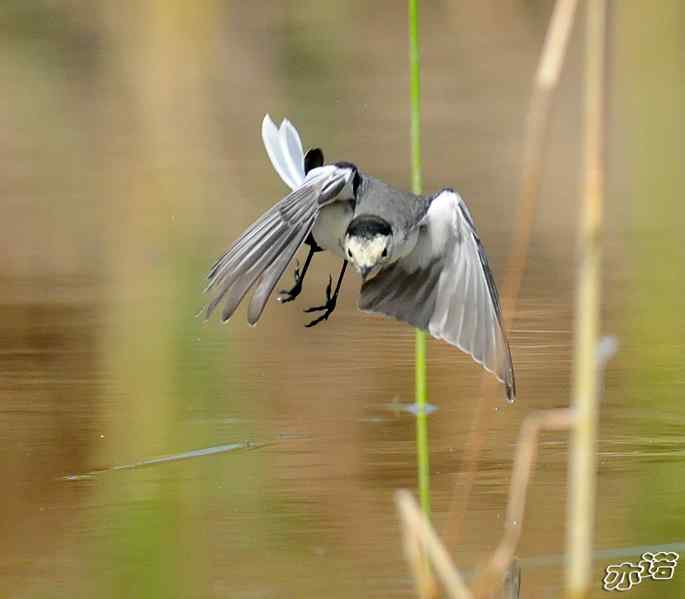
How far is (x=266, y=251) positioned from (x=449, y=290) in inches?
28.5

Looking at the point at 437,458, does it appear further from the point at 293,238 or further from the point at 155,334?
the point at 155,334

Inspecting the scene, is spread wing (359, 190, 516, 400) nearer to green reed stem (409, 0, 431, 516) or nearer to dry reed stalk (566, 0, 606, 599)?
green reed stem (409, 0, 431, 516)

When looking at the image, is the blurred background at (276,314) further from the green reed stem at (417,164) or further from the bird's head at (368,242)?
the bird's head at (368,242)

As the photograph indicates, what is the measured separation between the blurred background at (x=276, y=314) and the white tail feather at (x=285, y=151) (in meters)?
0.69

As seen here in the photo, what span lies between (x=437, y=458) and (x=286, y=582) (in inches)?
39.1

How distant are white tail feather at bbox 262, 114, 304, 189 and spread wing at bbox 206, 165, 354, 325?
1.72ft

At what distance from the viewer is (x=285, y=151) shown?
4.64 m

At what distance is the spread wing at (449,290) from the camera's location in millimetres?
4059

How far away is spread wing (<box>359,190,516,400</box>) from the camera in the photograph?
406 centimetres

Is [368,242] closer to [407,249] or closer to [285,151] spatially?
[407,249]

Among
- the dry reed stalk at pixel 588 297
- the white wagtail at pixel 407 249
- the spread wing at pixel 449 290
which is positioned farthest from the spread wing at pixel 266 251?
the dry reed stalk at pixel 588 297

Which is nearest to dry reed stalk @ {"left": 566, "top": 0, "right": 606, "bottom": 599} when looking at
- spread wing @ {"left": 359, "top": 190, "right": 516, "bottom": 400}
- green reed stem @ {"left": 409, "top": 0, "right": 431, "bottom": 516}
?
green reed stem @ {"left": 409, "top": 0, "right": 431, "bottom": 516}

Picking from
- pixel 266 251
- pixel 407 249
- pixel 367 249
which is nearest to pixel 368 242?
pixel 367 249

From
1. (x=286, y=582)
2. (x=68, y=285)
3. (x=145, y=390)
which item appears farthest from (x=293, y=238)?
(x=68, y=285)
